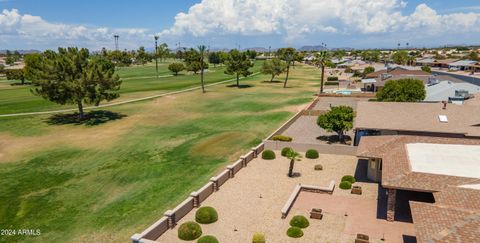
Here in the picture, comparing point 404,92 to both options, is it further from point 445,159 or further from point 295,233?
point 295,233

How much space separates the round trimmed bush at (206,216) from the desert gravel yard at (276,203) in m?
0.39

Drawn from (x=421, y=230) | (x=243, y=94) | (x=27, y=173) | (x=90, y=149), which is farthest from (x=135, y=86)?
(x=421, y=230)

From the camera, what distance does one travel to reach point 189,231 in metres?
22.4

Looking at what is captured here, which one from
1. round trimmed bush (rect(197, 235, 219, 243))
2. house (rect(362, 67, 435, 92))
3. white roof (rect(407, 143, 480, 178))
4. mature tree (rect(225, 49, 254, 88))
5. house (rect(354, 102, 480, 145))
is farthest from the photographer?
mature tree (rect(225, 49, 254, 88))

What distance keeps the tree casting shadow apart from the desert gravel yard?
3449 centimetres

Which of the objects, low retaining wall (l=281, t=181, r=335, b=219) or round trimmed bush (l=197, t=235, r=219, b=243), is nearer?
round trimmed bush (l=197, t=235, r=219, b=243)

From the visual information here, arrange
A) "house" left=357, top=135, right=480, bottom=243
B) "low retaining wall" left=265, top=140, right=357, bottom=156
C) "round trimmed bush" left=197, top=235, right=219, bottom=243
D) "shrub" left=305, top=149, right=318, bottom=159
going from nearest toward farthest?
"house" left=357, top=135, right=480, bottom=243 → "round trimmed bush" left=197, top=235, right=219, bottom=243 → "shrub" left=305, top=149, right=318, bottom=159 → "low retaining wall" left=265, top=140, right=357, bottom=156

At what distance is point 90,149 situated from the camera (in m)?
43.8

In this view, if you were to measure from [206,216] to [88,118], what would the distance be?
151 ft

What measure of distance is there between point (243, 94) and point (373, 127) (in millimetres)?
54308

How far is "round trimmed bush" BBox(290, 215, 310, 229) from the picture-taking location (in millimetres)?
23266

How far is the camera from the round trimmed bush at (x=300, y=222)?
23.3m

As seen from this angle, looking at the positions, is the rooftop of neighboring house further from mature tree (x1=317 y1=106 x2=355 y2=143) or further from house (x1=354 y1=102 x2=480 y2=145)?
mature tree (x1=317 y1=106 x2=355 y2=143)

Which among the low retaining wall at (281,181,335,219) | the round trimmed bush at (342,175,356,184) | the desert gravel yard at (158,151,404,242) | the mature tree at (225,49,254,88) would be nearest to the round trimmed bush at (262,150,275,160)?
the desert gravel yard at (158,151,404,242)
